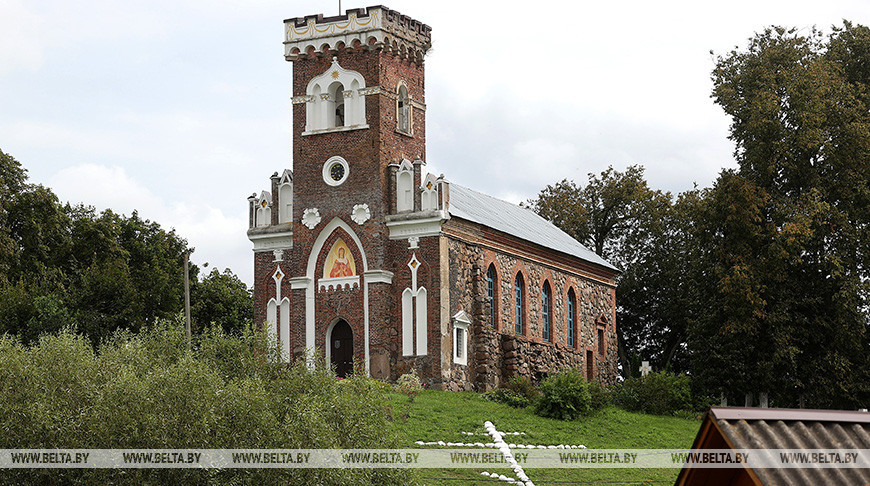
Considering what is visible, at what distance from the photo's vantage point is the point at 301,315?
4234cm

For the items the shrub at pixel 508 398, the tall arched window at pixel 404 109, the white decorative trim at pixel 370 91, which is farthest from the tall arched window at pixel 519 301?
the white decorative trim at pixel 370 91

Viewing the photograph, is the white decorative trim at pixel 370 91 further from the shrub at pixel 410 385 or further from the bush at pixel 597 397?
the bush at pixel 597 397

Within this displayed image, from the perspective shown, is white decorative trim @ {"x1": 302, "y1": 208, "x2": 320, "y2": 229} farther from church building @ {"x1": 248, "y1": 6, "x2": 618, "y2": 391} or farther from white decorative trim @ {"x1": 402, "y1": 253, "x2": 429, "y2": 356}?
white decorative trim @ {"x1": 402, "y1": 253, "x2": 429, "y2": 356}

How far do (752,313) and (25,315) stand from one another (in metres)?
27.9

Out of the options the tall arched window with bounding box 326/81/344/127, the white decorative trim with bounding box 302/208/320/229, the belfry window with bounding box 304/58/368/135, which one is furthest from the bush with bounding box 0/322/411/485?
the tall arched window with bounding box 326/81/344/127

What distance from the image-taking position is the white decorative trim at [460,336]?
40.8 metres

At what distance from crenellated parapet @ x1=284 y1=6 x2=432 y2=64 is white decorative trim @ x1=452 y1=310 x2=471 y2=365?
9192mm

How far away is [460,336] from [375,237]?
4326 mm

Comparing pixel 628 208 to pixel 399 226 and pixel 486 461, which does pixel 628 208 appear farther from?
pixel 486 461

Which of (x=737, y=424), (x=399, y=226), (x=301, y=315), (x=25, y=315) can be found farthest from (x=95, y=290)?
(x=737, y=424)

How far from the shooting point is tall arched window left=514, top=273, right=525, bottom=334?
45.1 metres

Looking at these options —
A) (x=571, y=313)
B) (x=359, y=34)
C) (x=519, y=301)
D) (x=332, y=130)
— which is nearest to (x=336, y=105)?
(x=332, y=130)

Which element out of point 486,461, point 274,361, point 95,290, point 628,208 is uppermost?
point 628,208

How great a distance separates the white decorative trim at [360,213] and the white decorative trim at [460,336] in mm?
4415
